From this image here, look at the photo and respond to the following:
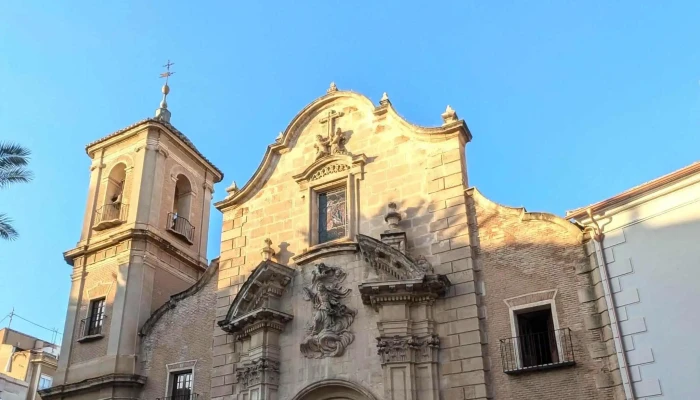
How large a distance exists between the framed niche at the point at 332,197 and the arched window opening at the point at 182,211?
5.07 meters

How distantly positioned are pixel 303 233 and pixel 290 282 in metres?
1.28

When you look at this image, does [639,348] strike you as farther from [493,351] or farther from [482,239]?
[482,239]

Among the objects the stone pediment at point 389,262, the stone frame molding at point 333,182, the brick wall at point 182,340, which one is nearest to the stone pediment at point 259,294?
the stone frame molding at point 333,182

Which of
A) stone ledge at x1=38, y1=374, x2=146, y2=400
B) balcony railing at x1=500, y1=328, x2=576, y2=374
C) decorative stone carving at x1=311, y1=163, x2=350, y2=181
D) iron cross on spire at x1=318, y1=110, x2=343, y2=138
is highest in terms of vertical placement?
iron cross on spire at x1=318, y1=110, x2=343, y2=138

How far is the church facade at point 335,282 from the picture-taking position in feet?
44.8

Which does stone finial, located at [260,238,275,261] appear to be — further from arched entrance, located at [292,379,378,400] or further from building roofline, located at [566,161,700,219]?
building roofline, located at [566,161,700,219]

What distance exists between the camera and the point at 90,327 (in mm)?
19406

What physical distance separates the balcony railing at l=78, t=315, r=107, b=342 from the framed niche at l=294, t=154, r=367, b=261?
6.44m

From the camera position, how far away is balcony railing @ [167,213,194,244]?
69.3 ft

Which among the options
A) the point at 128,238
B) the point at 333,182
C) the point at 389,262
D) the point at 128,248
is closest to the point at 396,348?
the point at 389,262

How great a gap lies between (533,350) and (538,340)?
0.69 feet

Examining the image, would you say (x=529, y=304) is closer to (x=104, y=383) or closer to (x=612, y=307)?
(x=612, y=307)

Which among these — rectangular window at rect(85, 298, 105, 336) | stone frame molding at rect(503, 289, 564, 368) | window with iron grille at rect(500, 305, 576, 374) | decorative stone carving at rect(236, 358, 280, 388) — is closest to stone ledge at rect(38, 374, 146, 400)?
rectangular window at rect(85, 298, 105, 336)

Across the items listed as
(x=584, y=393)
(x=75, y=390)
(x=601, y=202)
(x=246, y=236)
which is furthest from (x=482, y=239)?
(x=75, y=390)
